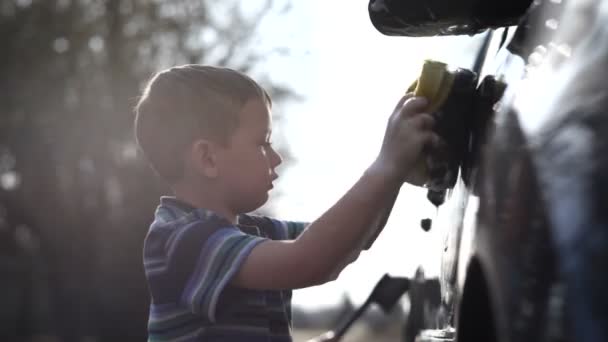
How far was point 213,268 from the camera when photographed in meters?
2.17

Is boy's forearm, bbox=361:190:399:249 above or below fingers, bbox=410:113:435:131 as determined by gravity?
below

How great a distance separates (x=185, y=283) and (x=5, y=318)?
99.1 ft

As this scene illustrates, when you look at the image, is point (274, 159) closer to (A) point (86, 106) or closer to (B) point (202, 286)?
(B) point (202, 286)

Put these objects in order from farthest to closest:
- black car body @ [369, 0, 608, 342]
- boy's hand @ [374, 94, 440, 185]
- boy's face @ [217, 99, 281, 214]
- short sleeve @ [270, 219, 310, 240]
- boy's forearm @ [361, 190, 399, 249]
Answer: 1. short sleeve @ [270, 219, 310, 240]
2. boy's face @ [217, 99, 281, 214]
3. boy's forearm @ [361, 190, 399, 249]
4. boy's hand @ [374, 94, 440, 185]
5. black car body @ [369, 0, 608, 342]

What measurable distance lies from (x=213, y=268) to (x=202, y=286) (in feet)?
0.14

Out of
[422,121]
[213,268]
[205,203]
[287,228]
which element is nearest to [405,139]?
[422,121]

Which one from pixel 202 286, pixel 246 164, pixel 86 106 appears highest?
pixel 86 106

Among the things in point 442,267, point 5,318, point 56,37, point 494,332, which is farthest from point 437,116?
point 5,318

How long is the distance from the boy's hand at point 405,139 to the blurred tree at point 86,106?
1722 centimetres

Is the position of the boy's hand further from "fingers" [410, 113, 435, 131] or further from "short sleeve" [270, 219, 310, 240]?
"short sleeve" [270, 219, 310, 240]

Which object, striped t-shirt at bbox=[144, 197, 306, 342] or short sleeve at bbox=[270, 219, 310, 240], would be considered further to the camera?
short sleeve at bbox=[270, 219, 310, 240]

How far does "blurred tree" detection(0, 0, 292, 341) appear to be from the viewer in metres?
21.0

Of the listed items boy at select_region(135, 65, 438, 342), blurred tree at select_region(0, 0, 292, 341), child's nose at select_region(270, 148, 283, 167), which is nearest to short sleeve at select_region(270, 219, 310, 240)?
boy at select_region(135, 65, 438, 342)

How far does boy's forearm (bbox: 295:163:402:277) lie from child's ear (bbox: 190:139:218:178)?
350mm
